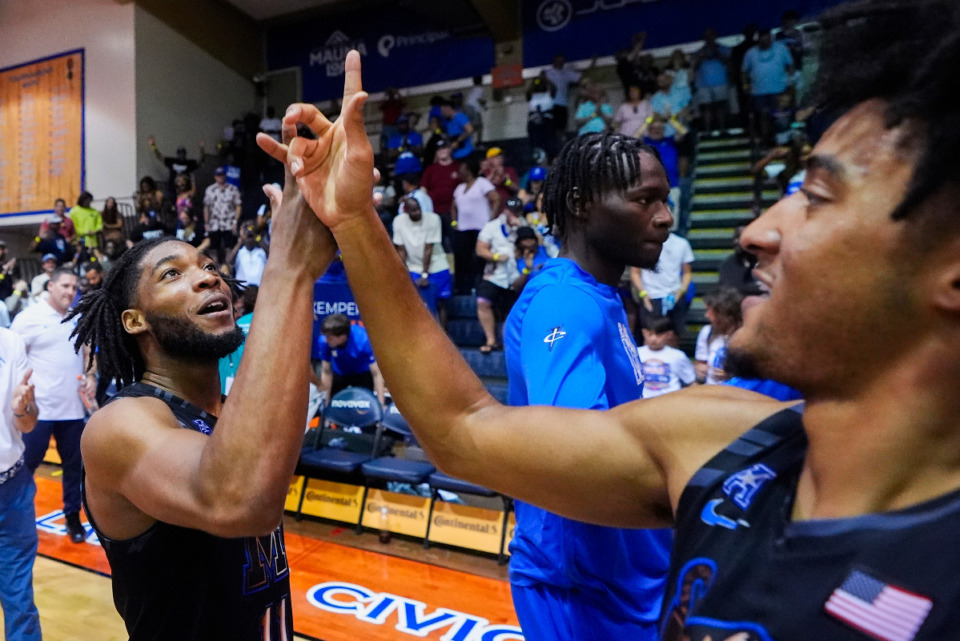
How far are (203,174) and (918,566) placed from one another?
15.8m

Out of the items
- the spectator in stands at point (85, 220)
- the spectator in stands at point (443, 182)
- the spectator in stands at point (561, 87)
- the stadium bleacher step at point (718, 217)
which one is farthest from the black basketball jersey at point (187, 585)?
the spectator in stands at point (85, 220)

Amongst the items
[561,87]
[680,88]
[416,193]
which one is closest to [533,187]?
[416,193]

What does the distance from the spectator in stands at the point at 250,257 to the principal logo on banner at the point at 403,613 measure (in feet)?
18.0

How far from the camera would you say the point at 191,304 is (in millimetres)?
1830

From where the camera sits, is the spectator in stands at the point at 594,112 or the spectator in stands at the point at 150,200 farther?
the spectator in stands at the point at 150,200

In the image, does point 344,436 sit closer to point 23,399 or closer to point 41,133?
point 23,399

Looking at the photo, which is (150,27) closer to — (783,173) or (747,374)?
(783,173)

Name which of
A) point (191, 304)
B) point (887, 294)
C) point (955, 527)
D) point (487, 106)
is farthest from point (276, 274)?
point (487, 106)

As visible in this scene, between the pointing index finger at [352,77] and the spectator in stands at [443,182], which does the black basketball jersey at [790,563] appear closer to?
the pointing index finger at [352,77]

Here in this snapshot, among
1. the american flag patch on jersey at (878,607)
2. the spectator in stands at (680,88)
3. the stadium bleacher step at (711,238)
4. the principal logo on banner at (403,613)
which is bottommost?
the principal logo on banner at (403,613)

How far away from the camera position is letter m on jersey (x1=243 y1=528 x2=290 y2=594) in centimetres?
164

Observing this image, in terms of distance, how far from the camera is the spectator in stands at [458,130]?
10492mm

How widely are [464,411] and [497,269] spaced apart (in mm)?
6109

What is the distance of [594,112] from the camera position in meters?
9.52
